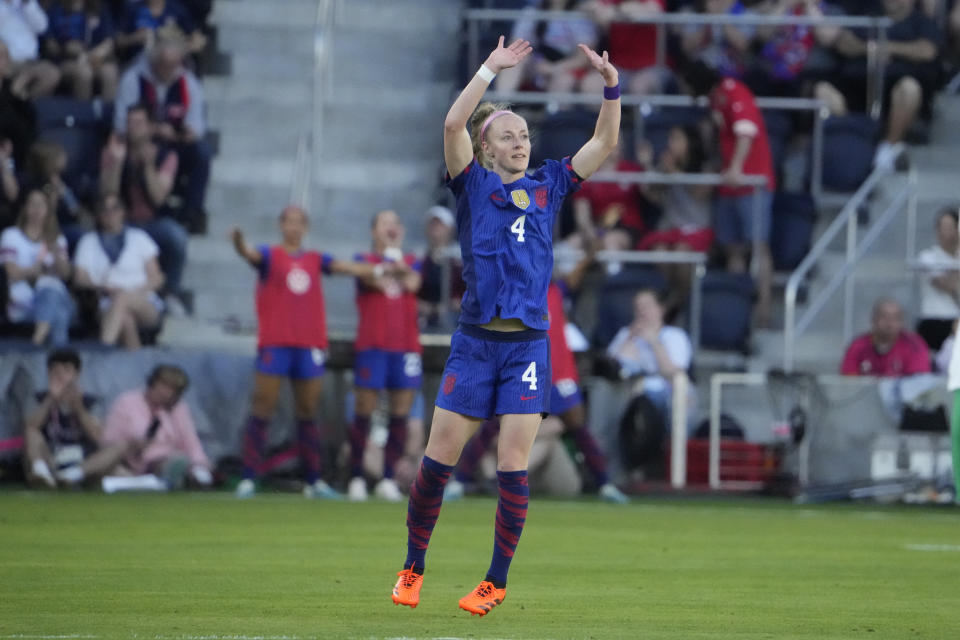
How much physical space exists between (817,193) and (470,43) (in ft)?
14.0

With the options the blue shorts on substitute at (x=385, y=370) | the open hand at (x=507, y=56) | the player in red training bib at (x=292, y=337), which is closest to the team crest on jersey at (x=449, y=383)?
the open hand at (x=507, y=56)

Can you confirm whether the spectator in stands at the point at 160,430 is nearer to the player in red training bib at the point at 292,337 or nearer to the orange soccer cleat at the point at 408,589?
the player in red training bib at the point at 292,337

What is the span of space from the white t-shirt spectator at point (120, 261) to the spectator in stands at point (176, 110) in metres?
1.64

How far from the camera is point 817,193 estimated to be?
20.5 meters

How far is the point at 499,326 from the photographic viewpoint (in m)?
7.98

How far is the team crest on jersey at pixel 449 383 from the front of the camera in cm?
796

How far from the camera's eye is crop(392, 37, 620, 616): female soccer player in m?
7.87

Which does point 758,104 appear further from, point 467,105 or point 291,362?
point 467,105

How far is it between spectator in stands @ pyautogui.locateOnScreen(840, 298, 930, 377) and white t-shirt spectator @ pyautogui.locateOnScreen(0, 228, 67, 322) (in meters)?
7.77

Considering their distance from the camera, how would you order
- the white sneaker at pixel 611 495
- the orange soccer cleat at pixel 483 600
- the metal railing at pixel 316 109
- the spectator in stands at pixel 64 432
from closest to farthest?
the orange soccer cleat at pixel 483 600
the spectator in stands at pixel 64 432
the white sneaker at pixel 611 495
the metal railing at pixel 316 109

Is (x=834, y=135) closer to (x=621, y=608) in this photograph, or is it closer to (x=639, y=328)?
(x=639, y=328)

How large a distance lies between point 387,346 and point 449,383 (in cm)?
860

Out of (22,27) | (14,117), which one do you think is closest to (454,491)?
(14,117)

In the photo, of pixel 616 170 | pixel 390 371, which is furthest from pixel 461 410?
pixel 616 170
